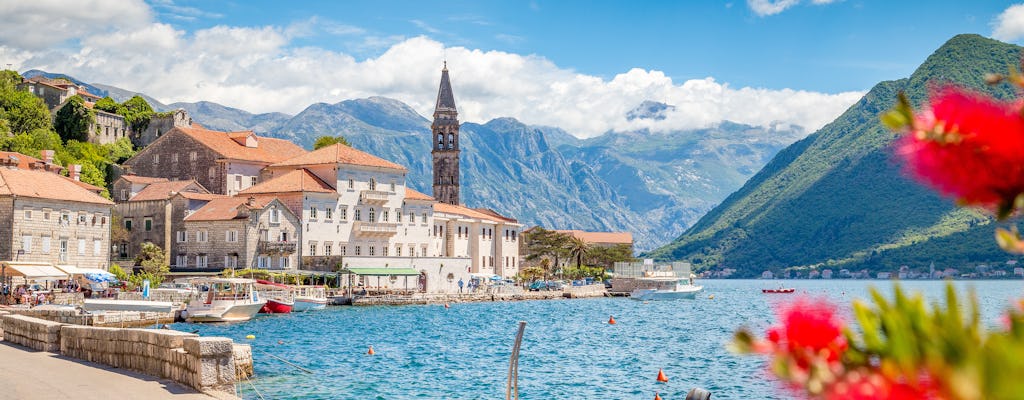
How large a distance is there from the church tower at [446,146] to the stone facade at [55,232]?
57.0 m

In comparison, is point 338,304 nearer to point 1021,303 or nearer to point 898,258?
point 1021,303

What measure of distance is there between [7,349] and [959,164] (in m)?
24.5

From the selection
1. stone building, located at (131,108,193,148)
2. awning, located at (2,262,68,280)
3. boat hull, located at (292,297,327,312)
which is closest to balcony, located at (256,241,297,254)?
boat hull, located at (292,297,327,312)

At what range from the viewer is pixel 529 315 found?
227ft

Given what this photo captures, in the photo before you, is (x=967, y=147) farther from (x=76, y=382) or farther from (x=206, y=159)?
(x=206, y=159)

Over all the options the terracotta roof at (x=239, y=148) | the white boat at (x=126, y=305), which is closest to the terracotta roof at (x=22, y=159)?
the terracotta roof at (x=239, y=148)

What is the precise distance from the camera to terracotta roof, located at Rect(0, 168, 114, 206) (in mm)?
61781

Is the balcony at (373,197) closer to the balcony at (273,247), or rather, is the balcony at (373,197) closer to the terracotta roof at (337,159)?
the terracotta roof at (337,159)

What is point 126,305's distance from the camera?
51.2 metres

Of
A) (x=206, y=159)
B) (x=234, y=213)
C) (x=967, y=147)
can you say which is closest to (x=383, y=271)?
(x=234, y=213)

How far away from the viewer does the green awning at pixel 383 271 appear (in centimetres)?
→ 7786

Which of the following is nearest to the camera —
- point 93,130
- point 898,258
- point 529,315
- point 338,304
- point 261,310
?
point 261,310

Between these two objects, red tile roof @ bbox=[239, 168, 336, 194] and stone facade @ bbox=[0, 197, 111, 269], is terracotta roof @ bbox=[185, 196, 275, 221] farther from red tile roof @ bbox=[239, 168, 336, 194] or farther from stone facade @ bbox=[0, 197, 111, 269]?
stone facade @ bbox=[0, 197, 111, 269]

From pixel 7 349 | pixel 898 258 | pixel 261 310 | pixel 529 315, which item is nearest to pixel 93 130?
pixel 261 310
